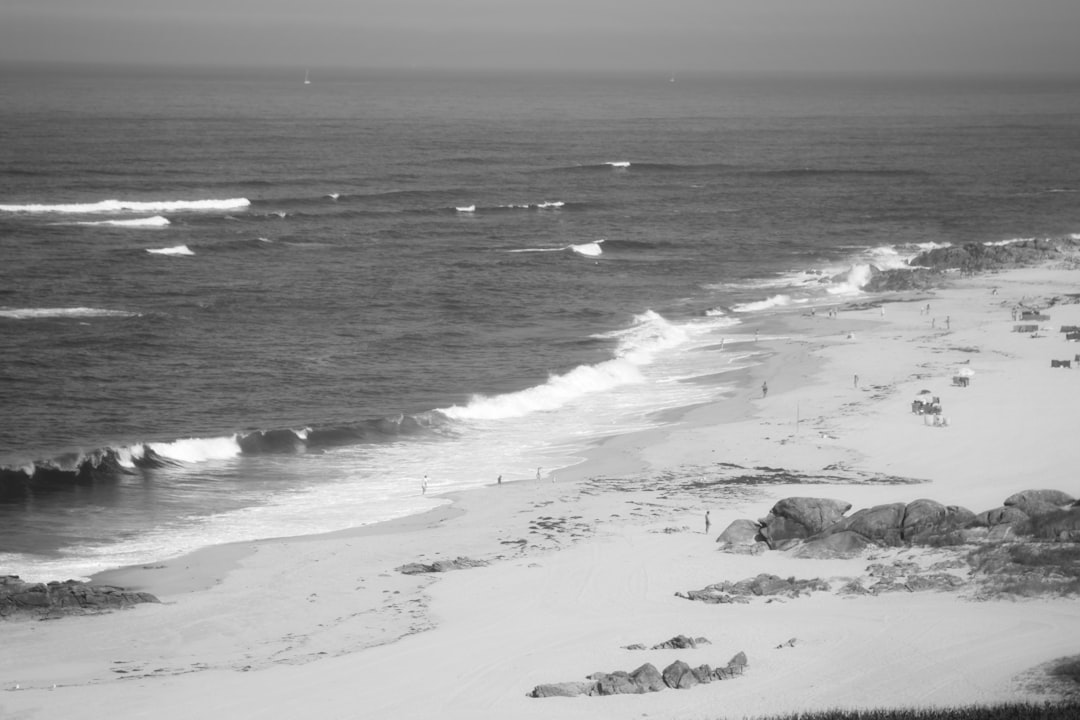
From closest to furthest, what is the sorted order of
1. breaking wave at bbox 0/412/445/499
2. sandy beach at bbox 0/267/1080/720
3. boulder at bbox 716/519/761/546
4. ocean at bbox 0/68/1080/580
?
1. sandy beach at bbox 0/267/1080/720
2. boulder at bbox 716/519/761/546
3. breaking wave at bbox 0/412/445/499
4. ocean at bbox 0/68/1080/580

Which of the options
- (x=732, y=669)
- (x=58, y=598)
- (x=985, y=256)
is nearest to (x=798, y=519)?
(x=732, y=669)

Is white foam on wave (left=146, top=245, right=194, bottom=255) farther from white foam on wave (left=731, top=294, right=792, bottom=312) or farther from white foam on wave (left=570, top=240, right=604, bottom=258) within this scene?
white foam on wave (left=731, top=294, right=792, bottom=312)

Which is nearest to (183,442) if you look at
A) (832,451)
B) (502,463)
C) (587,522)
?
(502,463)

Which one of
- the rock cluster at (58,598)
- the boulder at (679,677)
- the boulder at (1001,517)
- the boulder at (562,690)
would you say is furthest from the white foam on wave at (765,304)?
the boulder at (562,690)

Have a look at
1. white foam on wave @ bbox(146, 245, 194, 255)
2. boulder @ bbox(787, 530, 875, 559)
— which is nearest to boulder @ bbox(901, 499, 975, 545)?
boulder @ bbox(787, 530, 875, 559)

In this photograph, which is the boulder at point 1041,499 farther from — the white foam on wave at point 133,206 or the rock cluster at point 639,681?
the white foam on wave at point 133,206

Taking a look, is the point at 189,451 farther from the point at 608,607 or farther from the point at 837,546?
the point at 837,546

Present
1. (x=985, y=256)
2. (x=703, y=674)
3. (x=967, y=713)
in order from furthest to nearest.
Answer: (x=985, y=256)
(x=703, y=674)
(x=967, y=713)
